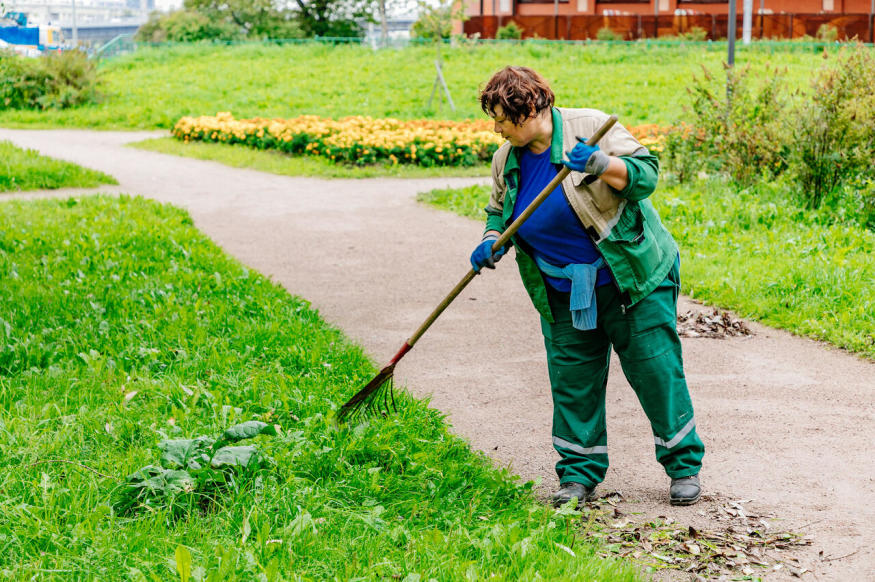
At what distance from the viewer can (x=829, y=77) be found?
28.6 feet

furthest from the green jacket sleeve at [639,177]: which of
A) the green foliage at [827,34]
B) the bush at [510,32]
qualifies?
the bush at [510,32]

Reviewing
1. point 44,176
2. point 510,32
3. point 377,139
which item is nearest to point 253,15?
point 510,32

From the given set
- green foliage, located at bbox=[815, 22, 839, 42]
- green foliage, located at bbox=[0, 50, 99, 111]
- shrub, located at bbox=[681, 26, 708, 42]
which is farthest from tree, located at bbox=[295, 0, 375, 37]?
green foliage, located at bbox=[0, 50, 99, 111]

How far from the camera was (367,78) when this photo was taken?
25.7 m

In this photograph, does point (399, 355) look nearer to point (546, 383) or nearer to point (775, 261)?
point (546, 383)

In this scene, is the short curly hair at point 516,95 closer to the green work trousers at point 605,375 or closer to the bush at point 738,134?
the green work trousers at point 605,375

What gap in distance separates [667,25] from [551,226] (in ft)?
111

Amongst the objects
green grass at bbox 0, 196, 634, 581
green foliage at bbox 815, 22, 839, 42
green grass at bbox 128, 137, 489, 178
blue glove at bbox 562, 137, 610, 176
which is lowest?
green grass at bbox 0, 196, 634, 581

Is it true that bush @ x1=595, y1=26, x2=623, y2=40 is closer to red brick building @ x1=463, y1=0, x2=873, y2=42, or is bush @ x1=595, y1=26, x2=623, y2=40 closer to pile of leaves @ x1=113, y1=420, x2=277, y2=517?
red brick building @ x1=463, y1=0, x2=873, y2=42

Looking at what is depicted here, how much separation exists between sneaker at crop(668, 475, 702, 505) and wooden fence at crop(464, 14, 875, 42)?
30.7 m

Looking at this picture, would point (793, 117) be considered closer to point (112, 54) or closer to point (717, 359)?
point (717, 359)

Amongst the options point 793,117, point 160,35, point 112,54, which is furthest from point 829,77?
point 160,35

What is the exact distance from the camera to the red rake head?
3.88m

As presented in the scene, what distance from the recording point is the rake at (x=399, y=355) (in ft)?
10.6
